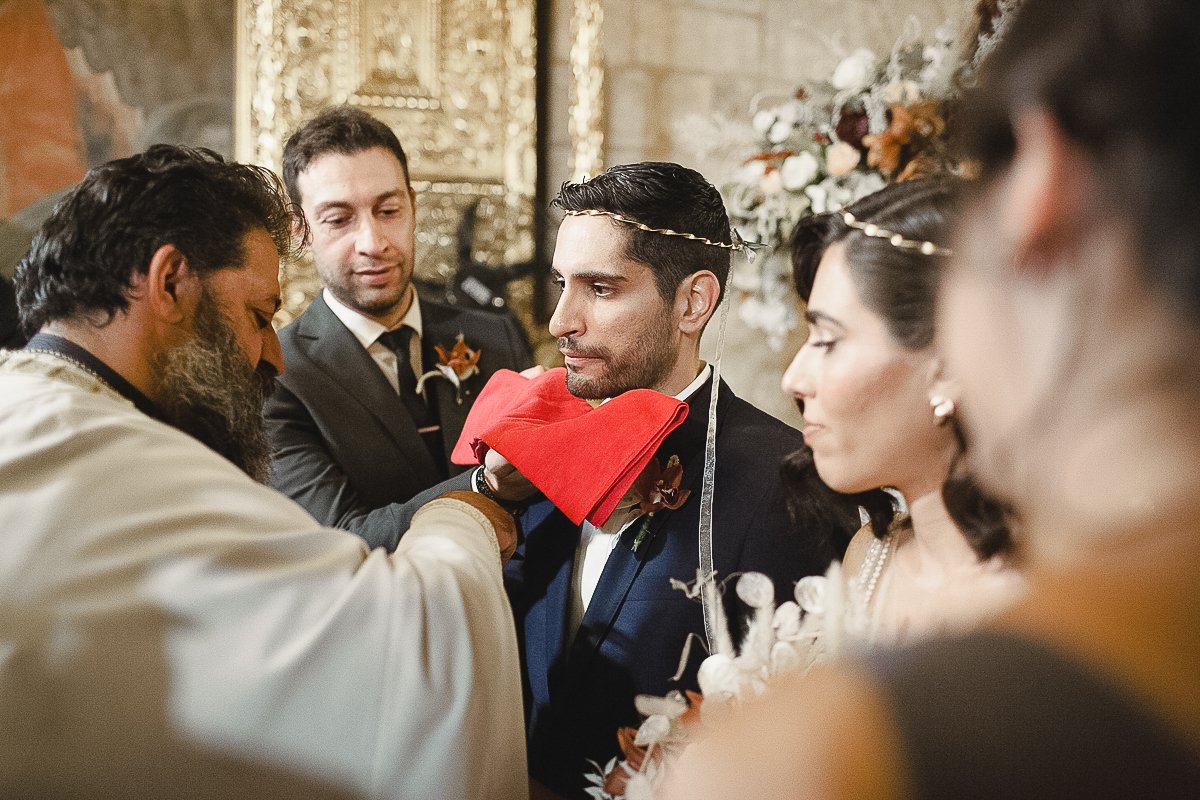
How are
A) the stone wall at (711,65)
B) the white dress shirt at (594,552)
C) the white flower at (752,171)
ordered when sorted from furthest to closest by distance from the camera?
the stone wall at (711,65)
the white flower at (752,171)
the white dress shirt at (594,552)

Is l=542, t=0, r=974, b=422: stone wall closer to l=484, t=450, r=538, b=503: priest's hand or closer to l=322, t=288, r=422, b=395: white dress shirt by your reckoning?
l=322, t=288, r=422, b=395: white dress shirt

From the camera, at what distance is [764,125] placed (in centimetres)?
367

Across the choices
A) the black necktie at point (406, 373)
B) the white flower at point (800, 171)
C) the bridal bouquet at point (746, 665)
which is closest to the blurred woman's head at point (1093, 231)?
the bridal bouquet at point (746, 665)

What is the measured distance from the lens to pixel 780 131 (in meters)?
3.60

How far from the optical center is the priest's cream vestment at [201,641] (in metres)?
1.54

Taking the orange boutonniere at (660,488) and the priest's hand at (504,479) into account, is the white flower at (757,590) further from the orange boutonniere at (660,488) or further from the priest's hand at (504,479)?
the priest's hand at (504,479)

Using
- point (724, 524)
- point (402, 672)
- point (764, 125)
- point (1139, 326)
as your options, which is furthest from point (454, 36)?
point (1139, 326)

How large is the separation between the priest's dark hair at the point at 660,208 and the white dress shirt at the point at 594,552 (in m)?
0.51

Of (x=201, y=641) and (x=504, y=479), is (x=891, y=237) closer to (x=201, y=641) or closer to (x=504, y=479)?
(x=504, y=479)

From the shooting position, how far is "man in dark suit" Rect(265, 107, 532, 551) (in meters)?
2.96

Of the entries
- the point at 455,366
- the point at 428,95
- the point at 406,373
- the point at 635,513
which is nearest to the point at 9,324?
the point at 406,373

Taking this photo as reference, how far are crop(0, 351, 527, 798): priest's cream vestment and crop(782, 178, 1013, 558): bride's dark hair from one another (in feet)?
2.74

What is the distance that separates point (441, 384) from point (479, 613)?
1.58m

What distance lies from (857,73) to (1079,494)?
3.12 meters
